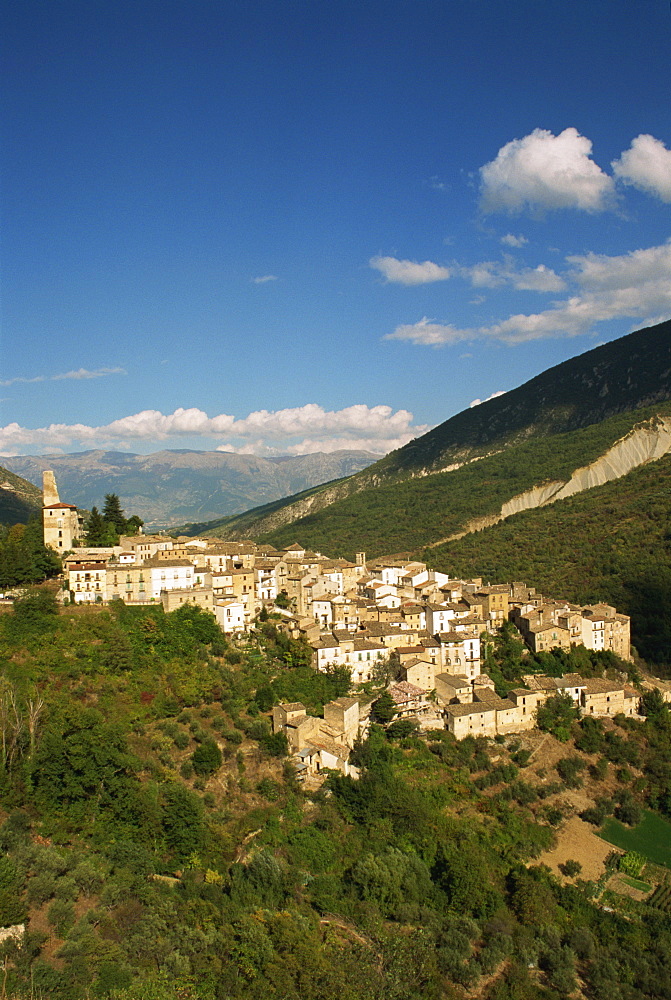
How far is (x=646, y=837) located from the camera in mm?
31344

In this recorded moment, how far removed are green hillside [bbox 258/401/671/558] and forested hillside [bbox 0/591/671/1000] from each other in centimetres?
5489

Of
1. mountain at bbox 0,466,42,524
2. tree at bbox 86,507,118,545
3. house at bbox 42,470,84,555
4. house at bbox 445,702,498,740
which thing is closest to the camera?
house at bbox 445,702,498,740

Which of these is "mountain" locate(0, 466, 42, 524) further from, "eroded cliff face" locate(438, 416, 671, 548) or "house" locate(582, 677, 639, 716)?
"house" locate(582, 677, 639, 716)

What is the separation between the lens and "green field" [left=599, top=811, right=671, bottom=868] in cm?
3011

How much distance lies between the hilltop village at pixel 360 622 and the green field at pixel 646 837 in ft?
19.2

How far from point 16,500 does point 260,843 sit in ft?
292

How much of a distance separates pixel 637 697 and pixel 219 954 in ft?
91.4

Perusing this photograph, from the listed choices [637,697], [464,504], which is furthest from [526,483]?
[637,697]

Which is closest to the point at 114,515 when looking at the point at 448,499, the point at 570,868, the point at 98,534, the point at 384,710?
the point at 98,534

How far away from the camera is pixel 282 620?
39.9 m

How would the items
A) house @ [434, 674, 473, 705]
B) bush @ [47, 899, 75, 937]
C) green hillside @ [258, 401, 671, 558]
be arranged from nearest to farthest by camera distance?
bush @ [47, 899, 75, 937] < house @ [434, 674, 473, 705] < green hillside @ [258, 401, 671, 558]

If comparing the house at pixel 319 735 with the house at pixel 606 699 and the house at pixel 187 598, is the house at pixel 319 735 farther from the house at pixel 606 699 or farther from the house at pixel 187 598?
the house at pixel 606 699

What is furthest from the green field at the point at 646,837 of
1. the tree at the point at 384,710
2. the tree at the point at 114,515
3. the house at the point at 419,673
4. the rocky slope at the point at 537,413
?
the rocky slope at the point at 537,413

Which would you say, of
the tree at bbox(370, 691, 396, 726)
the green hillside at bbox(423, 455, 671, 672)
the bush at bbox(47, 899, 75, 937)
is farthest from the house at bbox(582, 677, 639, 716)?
the bush at bbox(47, 899, 75, 937)
